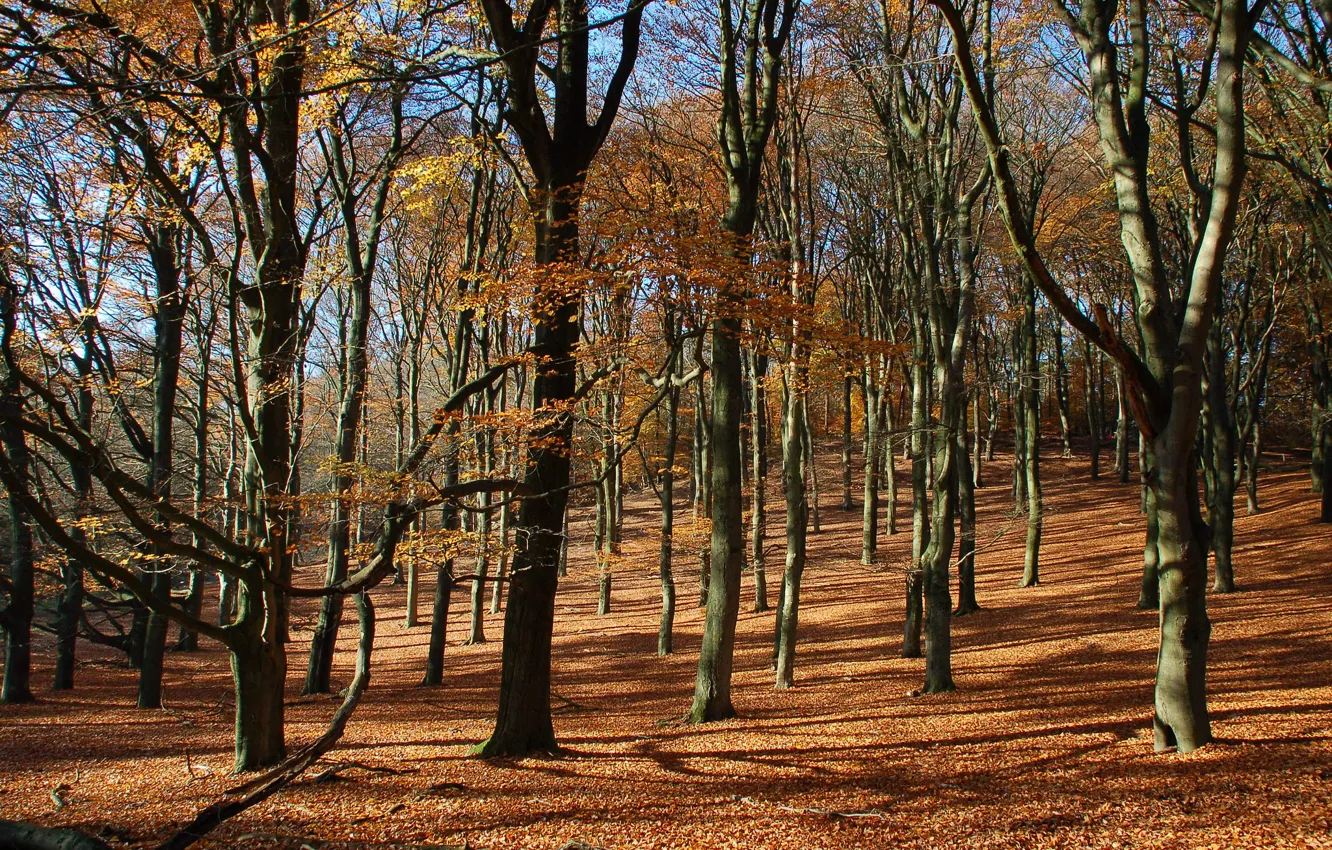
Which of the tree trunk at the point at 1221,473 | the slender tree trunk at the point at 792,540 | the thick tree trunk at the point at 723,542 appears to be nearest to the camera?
the thick tree trunk at the point at 723,542

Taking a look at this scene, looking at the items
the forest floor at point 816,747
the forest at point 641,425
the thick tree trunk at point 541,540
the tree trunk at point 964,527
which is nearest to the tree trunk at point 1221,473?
the forest at point 641,425

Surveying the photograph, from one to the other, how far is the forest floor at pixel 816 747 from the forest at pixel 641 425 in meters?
0.07

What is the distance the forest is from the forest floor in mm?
71

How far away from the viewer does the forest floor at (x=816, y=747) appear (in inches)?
211

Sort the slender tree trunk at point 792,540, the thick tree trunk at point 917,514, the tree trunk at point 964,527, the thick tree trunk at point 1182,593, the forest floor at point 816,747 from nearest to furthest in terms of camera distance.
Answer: the forest floor at point 816,747 < the thick tree trunk at point 1182,593 < the slender tree trunk at point 792,540 < the thick tree trunk at point 917,514 < the tree trunk at point 964,527

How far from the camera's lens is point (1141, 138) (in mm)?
6227

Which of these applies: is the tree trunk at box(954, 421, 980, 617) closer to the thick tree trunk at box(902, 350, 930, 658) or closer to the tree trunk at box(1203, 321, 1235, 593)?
the thick tree trunk at box(902, 350, 930, 658)

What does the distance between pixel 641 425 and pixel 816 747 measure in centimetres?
489

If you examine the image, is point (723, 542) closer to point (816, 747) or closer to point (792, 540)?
point (792, 540)

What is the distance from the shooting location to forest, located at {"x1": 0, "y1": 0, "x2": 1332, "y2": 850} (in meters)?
A: 5.64

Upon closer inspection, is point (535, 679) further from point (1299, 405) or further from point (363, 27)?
point (1299, 405)

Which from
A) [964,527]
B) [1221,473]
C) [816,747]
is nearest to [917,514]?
[964,527]

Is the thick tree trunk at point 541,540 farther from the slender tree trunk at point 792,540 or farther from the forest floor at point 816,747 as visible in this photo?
the slender tree trunk at point 792,540

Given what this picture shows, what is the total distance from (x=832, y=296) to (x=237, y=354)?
85.6 feet
